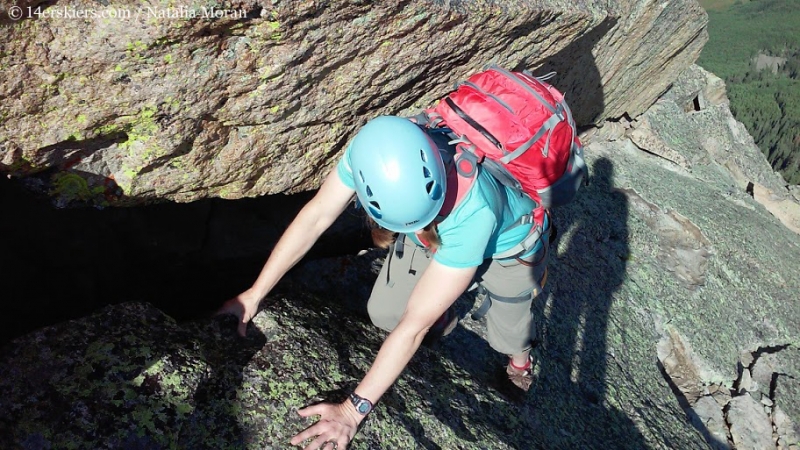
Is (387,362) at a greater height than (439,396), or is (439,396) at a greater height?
(387,362)

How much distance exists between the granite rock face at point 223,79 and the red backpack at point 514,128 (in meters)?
0.79

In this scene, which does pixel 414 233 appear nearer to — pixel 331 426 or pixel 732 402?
pixel 331 426

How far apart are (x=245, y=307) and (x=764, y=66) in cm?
15085

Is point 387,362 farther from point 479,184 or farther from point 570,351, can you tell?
point 570,351

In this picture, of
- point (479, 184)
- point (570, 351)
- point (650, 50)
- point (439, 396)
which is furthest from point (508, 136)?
point (650, 50)

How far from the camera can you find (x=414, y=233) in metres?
4.23

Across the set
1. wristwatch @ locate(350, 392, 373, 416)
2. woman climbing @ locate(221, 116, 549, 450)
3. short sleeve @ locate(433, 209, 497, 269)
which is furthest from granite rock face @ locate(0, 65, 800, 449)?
short sleeve @ locate(433, 209, 497, 269)

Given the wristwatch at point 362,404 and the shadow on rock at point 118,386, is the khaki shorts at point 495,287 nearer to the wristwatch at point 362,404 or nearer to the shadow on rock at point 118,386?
the wristwatch at point 362,404

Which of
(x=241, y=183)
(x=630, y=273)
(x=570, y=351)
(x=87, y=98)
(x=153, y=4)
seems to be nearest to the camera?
(x=153, y=4)

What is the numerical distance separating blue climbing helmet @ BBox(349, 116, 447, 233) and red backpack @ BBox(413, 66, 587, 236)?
1.95 feet

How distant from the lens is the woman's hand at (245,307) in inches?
186

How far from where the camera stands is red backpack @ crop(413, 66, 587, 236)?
4.27 metres

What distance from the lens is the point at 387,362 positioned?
13.1 feet

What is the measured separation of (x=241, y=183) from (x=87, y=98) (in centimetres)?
181
